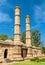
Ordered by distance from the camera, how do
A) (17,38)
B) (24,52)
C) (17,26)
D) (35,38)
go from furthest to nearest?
(35,38), (24,52), (17,26), (17,38)

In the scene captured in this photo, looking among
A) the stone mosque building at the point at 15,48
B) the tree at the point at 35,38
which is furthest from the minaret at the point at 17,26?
the tree at the point at 35,38

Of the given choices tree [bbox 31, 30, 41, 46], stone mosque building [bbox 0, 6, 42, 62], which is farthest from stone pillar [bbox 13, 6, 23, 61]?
tree [bbox 31, 30, 41, 46]

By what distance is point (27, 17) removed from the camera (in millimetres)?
29484

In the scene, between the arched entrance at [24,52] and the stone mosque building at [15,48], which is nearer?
the stone mosque building at [15,48]

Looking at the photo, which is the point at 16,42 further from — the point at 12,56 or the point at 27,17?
the point at 27,17

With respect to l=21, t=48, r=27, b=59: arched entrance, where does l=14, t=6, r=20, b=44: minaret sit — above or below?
above

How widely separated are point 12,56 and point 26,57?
4205 millimetres

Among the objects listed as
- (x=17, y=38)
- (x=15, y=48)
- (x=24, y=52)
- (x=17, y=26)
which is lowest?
(x=24, y=52)

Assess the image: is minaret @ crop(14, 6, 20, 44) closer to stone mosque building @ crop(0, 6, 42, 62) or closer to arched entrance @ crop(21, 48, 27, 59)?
stone mosque building @ crop(0, 6, 42, 62)

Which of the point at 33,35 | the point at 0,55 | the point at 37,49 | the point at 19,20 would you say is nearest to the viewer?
the point at 0,55

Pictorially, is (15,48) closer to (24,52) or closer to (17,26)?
(17,26)

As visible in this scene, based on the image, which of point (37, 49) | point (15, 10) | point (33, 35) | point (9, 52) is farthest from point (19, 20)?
point (33, 35)

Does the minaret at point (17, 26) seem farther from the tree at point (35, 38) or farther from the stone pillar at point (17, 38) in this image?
the tree at point (35, 38)

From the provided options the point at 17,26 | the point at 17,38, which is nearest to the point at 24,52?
the point at 17,38
